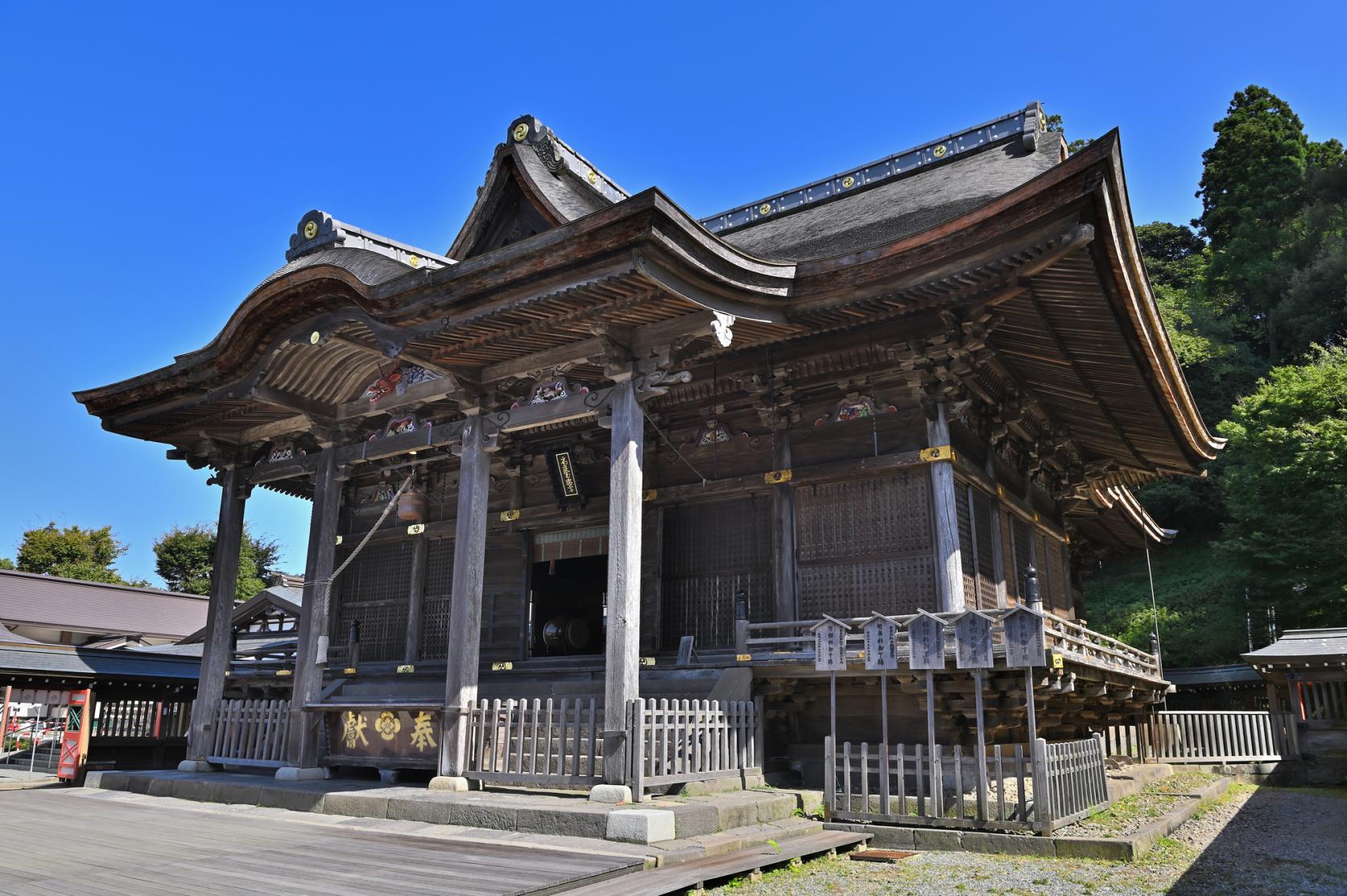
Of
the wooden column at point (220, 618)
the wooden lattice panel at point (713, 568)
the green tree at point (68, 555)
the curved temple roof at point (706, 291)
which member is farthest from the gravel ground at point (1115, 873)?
the green tree at point (68, 555)

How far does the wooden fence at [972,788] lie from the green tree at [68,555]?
47.9 meters

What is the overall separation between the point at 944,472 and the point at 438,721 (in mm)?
6241

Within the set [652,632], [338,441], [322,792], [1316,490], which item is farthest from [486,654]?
[1316,490]

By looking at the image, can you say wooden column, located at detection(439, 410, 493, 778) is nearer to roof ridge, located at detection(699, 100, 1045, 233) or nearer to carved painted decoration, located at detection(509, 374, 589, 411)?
carved painted decoration, located at detection(509, 374, 589, 411)

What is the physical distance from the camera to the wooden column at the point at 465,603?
8.91 metres

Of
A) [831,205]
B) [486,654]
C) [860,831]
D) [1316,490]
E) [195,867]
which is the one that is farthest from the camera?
[1316,490]

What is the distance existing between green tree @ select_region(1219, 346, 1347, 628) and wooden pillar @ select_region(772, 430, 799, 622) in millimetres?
17166

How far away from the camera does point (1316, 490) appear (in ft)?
73.5

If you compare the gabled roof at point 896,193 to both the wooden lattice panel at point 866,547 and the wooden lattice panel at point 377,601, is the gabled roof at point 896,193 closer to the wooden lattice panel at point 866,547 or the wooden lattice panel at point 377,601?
the wooden lattice panel at point 866,547

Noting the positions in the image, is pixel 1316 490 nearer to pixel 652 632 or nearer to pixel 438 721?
pixel 652 632

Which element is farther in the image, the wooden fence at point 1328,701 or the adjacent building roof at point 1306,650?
the wooden fence at point 1328,701

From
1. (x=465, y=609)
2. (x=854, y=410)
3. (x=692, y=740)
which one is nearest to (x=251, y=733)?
(x=465, y=609)

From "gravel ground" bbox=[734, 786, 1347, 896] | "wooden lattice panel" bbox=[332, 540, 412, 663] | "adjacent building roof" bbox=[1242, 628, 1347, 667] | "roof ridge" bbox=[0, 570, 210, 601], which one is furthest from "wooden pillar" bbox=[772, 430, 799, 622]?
"roof ridge" bbox=[0, 570, 210, 601]

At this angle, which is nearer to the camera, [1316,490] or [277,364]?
[277,364]
